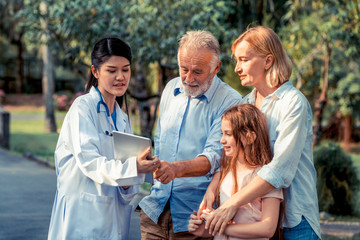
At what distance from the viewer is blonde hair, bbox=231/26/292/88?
3.09 m

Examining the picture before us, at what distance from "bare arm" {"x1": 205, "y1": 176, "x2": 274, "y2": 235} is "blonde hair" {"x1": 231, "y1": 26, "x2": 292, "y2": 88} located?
0.50 meters

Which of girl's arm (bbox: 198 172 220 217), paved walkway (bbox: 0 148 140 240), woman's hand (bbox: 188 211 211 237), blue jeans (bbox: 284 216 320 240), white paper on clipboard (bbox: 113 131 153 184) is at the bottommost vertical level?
paved walkway (bbox: 0 148 140 240)

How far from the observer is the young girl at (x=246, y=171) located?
300cm

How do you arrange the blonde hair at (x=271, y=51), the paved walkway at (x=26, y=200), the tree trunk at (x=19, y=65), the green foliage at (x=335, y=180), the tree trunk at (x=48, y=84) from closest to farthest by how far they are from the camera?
the blonde hair at (x=271, y=51), the paved walkway at (x=26, y=200), the green foliage at (x=335, y=180), the tree trunk at (x=48, y=84), the tree trunk at (x=19, y=65)

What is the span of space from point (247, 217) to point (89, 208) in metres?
0.79

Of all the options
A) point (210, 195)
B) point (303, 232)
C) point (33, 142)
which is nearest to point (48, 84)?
point (33, 142)

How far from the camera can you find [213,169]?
11.0 feet

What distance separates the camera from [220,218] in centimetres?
304

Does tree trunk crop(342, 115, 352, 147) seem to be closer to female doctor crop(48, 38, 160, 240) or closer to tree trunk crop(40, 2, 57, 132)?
tree trunk crop(40, 2, 57, 132)

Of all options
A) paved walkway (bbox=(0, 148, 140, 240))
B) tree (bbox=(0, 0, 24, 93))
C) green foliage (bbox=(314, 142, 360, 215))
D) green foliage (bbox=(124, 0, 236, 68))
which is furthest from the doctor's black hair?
tree (bbox=(0, 0, 24, 93))

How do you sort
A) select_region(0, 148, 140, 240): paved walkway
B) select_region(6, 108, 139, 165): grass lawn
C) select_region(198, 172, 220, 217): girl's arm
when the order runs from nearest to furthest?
1. select_region(198, 172, 220, 217): girl's arm
2. select_region(0, 148, 140, 240): paved walkway
3. select_region(6, 108, 139, 165): grass lawn

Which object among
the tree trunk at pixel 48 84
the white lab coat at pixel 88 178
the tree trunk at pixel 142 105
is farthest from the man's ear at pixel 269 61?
the tree trunk at pixel 48 84

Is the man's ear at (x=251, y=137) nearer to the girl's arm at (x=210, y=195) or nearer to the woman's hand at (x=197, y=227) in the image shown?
the girl's arm at (x=210, y=195)

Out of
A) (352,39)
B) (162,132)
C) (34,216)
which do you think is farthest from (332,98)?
(162,132)
